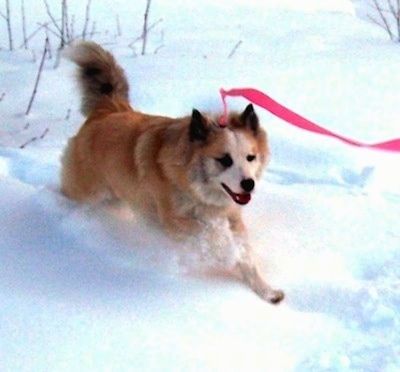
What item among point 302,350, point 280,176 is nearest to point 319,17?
point 280,176

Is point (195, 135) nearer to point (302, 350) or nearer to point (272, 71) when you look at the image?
point (302, 350)

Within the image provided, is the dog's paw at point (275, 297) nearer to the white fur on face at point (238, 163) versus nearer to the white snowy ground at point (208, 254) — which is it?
the white snowy ground at point (208, 254)

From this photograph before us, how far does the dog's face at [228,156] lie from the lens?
3.11 metres

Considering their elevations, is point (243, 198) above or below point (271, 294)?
above

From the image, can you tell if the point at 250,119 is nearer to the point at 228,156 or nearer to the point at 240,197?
the point at 228,156

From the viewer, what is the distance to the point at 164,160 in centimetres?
328

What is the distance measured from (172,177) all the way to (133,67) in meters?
2.98

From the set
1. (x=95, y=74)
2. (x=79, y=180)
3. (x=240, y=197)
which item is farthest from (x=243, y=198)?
(x=95, y=74)

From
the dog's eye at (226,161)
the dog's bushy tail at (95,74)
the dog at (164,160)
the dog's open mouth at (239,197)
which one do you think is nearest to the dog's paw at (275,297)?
A: the dog at (164,160)

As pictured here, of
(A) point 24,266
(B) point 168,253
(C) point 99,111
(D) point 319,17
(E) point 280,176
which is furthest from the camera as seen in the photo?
(D) point 319,17

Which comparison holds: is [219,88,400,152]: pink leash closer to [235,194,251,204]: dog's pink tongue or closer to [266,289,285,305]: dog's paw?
[235,194,251,204]: dog's pink tongue

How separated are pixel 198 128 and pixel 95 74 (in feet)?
3.31

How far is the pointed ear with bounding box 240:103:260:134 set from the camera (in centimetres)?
324

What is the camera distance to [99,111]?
389 centimetres
